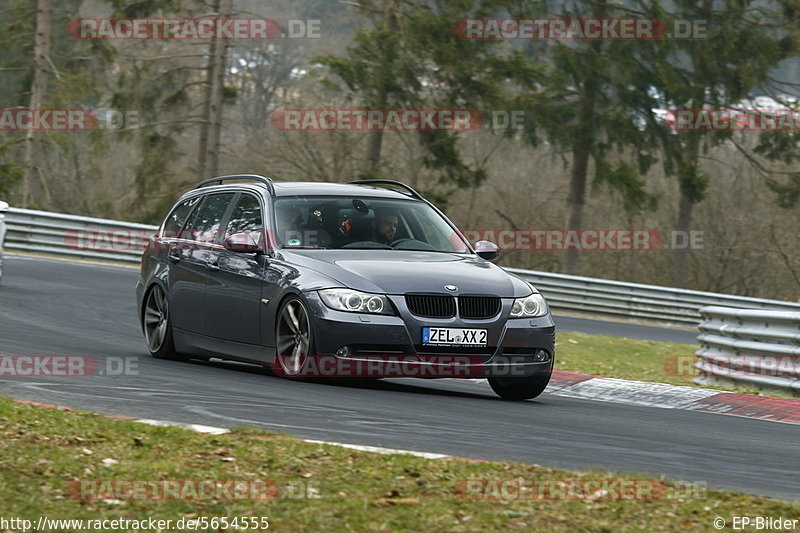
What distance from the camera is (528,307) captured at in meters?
10.3

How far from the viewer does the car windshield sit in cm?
1088

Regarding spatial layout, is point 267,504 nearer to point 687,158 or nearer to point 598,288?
point 598,288

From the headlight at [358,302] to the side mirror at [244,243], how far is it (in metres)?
1.25

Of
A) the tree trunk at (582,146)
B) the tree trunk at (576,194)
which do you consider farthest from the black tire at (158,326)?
the tree trunk at (576,194)

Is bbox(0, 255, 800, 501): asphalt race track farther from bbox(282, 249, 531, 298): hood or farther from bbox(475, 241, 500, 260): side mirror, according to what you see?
bbox(475, 241, 500, 260): side mirror

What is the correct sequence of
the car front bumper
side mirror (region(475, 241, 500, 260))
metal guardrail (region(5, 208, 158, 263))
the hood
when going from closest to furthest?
the car front bumper, the hood, side mirror (region(475, 241, 500, 260)), metal guardrail (region(5, 208, 158, 263))

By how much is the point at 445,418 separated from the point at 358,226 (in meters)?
2.76

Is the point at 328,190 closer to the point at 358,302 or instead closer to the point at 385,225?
the point at 385,225

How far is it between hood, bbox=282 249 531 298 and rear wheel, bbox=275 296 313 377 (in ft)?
1.11

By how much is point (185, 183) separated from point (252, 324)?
31.0 metres

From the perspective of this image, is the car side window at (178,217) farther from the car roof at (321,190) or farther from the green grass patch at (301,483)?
the green grass patch at (301,483)

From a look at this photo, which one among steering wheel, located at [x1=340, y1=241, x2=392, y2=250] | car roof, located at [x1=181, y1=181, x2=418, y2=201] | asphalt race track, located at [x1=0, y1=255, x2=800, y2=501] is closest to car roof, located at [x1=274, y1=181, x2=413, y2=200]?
car roof, located at [x1=181, y1=181, x2=418, y2=201]

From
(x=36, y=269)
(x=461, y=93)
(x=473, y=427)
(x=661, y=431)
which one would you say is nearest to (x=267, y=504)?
(x=473, y=427)

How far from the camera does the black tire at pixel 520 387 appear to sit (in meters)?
10.5
